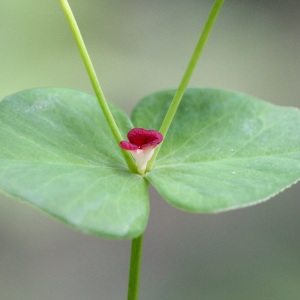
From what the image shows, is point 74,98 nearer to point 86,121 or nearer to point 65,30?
point 86,121

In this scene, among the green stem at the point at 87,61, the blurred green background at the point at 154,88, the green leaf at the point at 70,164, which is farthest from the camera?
the blurred green background at the point at 154,88

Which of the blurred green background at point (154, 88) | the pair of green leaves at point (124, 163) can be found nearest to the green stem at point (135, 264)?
the pair of green leaves at point (124, 163)

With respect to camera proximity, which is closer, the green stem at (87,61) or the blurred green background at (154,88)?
the green stem at (87,61)

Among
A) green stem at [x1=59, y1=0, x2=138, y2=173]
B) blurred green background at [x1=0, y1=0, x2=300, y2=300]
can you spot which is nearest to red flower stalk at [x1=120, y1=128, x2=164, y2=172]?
green stem at [x1=59, y1=0, x2=138, y2=173]

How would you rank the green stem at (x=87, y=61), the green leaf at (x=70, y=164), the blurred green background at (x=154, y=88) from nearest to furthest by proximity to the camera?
the green leaf at (x=70, y=164) < the green stem at (x=87, y=61) < the blurred green background at (x=154, y=88)

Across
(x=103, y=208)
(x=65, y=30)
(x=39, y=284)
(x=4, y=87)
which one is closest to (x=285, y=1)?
(x=65, y=30)

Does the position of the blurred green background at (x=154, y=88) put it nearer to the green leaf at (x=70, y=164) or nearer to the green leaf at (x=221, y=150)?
the green leaf at (x=221, y=150)

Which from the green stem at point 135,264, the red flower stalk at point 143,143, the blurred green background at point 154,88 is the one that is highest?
the red flower stalk at point 143,143
